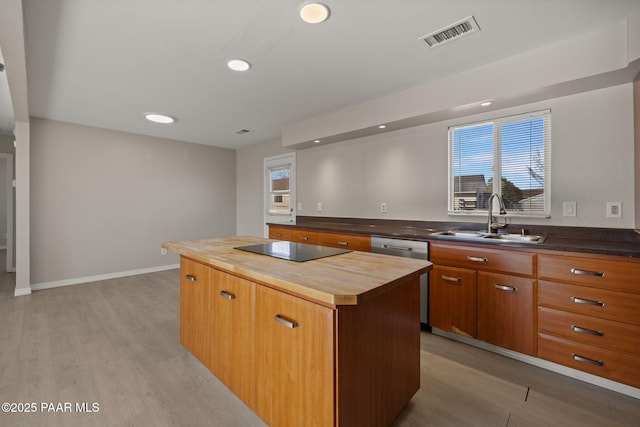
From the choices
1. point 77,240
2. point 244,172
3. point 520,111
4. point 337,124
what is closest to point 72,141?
point 77,240

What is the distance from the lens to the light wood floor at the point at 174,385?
1.60m

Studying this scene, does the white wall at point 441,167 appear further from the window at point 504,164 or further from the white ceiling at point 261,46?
the white ceiling at point 261,46

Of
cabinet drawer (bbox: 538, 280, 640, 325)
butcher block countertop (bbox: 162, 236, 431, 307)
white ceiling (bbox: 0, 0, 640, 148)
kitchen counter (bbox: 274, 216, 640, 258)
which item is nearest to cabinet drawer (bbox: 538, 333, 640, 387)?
cabinet drawer (bbox: 538, 280, 640, 325)

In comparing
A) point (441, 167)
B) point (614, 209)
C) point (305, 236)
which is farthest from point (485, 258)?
point (305, 236)

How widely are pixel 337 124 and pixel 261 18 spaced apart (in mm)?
1874

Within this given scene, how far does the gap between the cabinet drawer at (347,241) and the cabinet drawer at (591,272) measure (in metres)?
1.46

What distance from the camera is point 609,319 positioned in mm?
1756

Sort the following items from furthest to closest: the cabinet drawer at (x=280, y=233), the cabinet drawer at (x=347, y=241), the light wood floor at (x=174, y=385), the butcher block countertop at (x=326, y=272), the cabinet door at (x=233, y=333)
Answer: the cabinet drawer at (x=280, y=233), the cabinet drawer at (x=347, y=241), the light wood floor at (x=174, y=385), the cabinet door at (x=233, y=333), the butcher block countertop at (x=326, y=272)

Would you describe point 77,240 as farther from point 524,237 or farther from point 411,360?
point 524,237

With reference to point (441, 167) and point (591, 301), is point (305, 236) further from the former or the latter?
point (591, 301)

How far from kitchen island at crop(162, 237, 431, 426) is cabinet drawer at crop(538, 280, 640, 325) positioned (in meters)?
1.09

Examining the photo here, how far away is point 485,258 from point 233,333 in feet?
6.31

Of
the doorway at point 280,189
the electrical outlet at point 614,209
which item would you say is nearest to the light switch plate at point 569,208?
the electrical outlet at point 614,209

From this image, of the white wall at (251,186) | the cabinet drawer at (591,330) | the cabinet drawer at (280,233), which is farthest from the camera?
the white wall at (251,186)
